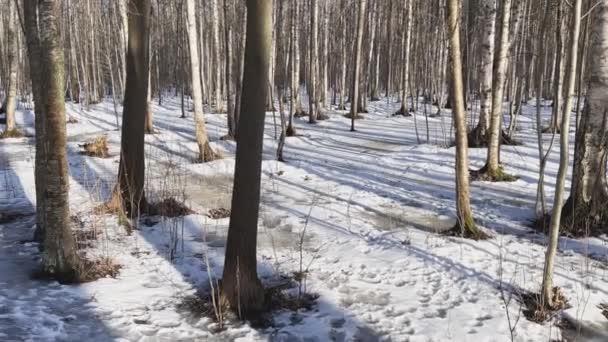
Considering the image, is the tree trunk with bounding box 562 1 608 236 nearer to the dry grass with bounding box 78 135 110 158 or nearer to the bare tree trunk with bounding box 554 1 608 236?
the bare tree trunk with bounding box 554 1 608 236

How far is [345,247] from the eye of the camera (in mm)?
5812

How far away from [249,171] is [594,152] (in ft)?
14.3

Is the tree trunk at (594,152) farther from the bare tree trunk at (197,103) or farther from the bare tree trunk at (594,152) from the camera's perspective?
the bare tree trunk at (197,103)

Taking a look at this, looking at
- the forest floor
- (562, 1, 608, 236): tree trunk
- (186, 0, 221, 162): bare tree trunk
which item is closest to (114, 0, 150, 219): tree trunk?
the forest floor

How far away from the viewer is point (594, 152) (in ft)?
18.8

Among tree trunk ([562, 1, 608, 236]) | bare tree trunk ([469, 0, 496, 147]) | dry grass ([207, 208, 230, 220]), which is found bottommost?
dry grass ([207, 208, 230, 220])

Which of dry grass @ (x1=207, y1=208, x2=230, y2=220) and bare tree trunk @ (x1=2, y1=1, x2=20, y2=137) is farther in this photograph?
bare tree trunk @ (x1=2, y1=1, x2=20, y2=137)

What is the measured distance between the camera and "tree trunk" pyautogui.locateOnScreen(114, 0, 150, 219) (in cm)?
675

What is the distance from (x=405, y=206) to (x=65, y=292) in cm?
507

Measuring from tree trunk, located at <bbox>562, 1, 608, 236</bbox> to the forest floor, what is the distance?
290mm

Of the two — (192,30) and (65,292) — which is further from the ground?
(192,30)

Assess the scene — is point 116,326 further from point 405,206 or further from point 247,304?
point 405,206

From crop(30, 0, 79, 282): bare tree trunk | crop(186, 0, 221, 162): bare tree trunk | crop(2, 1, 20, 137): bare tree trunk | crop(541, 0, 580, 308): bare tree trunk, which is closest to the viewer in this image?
crop(541, 0, 580, 308): bare tree trunk

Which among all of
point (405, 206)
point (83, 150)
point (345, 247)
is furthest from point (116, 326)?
point (83, 150)
